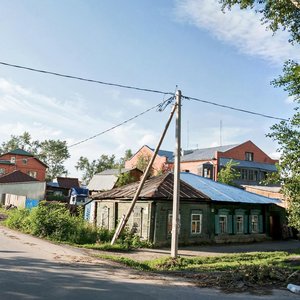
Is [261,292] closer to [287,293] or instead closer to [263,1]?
[287,293]

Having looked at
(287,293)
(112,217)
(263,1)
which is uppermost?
(263,1)

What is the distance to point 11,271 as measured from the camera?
1004 cm

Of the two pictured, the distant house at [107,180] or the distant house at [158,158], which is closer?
the distant house at [107,180]

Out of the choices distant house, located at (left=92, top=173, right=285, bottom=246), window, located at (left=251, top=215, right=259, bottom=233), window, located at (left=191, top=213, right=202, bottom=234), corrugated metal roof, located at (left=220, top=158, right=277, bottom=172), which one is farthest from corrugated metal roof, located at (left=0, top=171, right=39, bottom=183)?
window, located at (left=251, top=215, right=259, bottom=233)

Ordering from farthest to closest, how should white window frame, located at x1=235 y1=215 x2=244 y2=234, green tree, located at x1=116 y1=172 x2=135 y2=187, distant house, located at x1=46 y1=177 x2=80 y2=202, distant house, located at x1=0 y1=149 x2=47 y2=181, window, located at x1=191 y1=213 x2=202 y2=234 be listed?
distant house, located at x1=0 y1=149 x2=47 y2=181, distant house, located at x1=46 y1=177 x2=80 y2=202, green tree, located at x1=116 y1=172 x2=135 y2=187, white window frame, located at x1=235 y1=215 x2=244 y2=234, window, located at x1=191 y1=213 x2=202 y2=234

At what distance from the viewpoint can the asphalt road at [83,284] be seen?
774 cm

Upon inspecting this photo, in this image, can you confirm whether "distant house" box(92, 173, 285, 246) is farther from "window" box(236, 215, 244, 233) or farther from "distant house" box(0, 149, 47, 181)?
"distant house" box(0, 149, 47, 181)

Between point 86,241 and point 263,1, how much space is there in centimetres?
1461

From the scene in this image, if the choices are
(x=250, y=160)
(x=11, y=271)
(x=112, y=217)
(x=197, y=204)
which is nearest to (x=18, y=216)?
(x=112, y=217)

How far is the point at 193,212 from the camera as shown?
23.7 meters

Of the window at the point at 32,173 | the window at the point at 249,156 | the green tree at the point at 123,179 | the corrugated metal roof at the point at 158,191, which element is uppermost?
the window at the point at 249,156

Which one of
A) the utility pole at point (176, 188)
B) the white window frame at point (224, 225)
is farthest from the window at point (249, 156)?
the utility pole at point (176, 188)

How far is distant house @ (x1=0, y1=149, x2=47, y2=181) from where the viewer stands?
73.6 meters

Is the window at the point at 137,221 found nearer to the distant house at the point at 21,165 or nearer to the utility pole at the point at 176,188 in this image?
the utility pole at the point at 176,188
